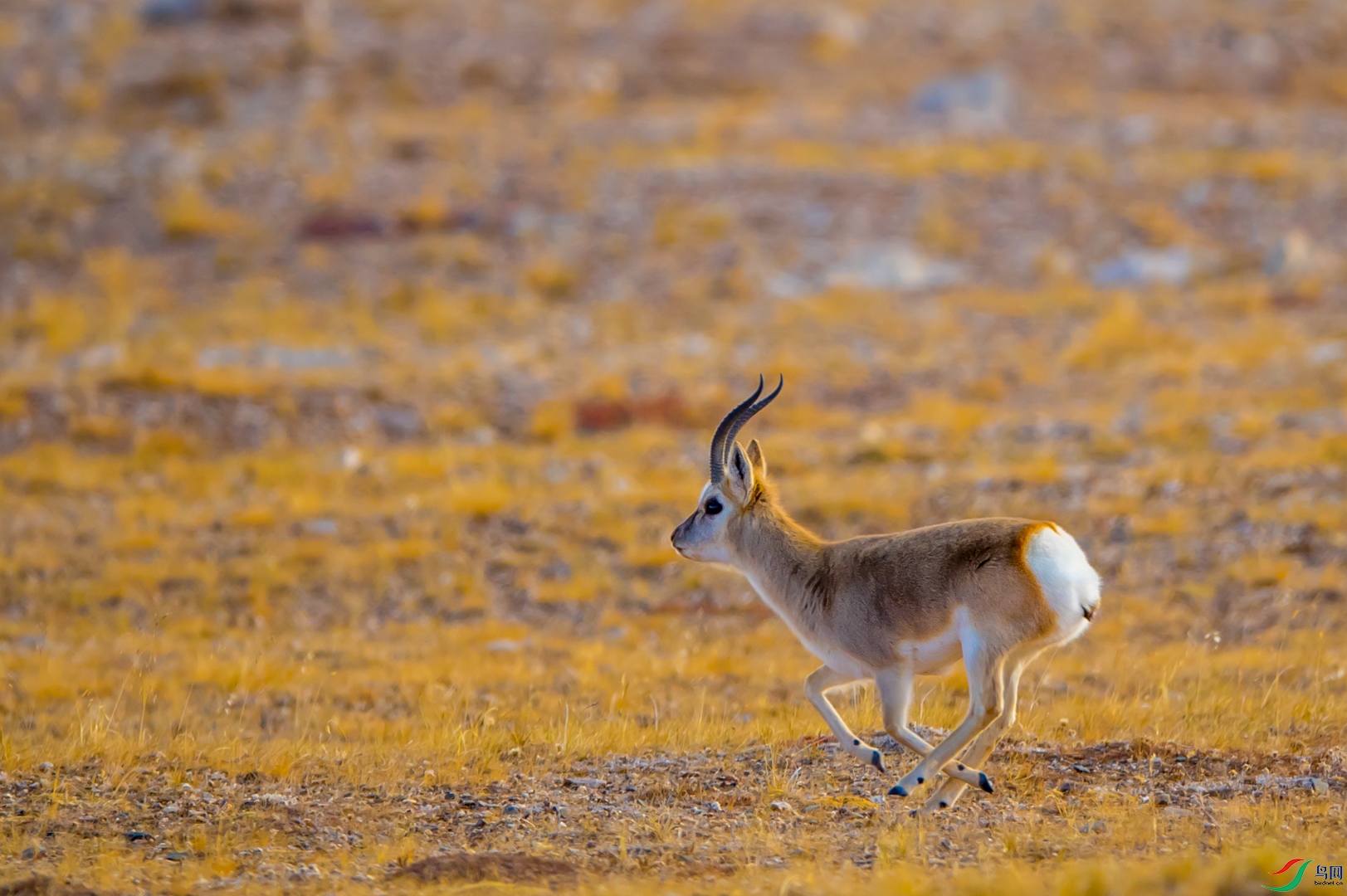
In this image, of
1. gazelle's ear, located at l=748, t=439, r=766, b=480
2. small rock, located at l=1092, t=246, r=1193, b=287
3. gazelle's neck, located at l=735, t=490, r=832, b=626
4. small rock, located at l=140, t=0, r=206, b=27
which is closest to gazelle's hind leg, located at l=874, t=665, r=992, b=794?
gazelle's neck, located at l=735, t=490, r=832, b=626

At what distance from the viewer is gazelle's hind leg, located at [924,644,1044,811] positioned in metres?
6.44

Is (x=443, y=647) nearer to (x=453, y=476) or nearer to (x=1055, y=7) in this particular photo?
(x=453, y=476)

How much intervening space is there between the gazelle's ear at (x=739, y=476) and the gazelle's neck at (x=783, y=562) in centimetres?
11

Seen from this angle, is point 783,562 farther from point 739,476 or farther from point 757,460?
point 757,460

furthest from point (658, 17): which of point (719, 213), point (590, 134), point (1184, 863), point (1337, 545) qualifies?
point (1184, 863)

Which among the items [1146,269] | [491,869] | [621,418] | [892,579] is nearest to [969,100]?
[1146,269]

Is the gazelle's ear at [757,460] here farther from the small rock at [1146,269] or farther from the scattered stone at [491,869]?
the small rock at [1146,269]

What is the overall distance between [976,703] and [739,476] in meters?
2.12

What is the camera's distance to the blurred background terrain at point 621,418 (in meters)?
6.67

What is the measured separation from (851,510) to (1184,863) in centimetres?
878

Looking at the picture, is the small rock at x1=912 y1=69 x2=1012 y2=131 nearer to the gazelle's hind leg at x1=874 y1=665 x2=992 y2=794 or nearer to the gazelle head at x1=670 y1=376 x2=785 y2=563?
the gazelle head at x1=670 y1=376 x2=785 y2=563

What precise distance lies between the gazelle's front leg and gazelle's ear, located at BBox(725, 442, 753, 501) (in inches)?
46.0

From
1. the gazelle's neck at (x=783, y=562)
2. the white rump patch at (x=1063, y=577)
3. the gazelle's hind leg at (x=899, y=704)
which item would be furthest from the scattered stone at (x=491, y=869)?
the white rump patch at (x=1063, y=577)

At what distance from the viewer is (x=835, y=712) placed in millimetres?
6938
